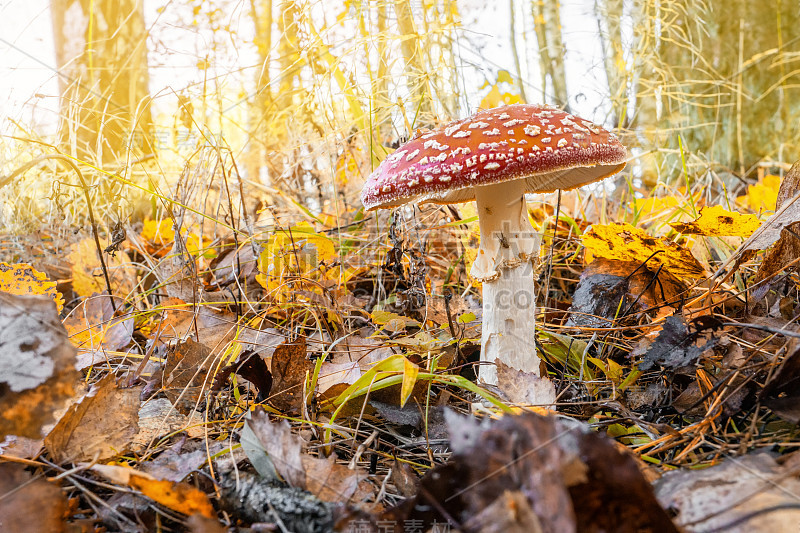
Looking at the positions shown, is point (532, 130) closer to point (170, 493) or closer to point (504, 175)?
point (504, 175)

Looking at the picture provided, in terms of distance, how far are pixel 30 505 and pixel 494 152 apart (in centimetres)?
135

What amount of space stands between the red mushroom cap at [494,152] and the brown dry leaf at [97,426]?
3.06 feet

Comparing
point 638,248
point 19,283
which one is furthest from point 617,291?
point 19,283

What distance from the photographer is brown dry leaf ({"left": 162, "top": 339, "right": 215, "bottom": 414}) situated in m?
1.60

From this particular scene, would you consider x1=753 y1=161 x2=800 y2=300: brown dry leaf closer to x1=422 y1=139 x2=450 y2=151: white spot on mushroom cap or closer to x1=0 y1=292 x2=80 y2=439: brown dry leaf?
x1=422 y1=139 x2=450 y2=151: white spot on mushroom cap

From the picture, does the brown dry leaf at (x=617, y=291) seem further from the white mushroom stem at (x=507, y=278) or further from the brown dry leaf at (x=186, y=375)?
the brown dry leaf at (x=186, y=375)

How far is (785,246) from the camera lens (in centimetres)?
170

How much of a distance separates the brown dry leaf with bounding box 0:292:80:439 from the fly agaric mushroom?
95 cm

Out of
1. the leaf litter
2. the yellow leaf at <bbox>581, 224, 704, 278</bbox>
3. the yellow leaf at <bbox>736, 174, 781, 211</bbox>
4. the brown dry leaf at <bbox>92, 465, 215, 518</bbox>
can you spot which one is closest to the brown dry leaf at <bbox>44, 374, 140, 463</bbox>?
the leaf litter

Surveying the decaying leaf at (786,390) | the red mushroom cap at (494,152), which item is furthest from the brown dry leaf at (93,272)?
the decaying leaf at (786,390)

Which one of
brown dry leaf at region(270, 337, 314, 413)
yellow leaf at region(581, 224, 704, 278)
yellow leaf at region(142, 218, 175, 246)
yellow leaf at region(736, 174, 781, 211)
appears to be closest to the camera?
brown dry leaf at region(270, 337, 314, 413)

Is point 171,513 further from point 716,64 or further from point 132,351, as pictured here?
point 716,64

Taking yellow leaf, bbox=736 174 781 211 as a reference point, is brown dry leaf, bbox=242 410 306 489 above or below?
below

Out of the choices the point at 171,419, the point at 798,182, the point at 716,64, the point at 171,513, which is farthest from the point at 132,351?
the point at 716,64
